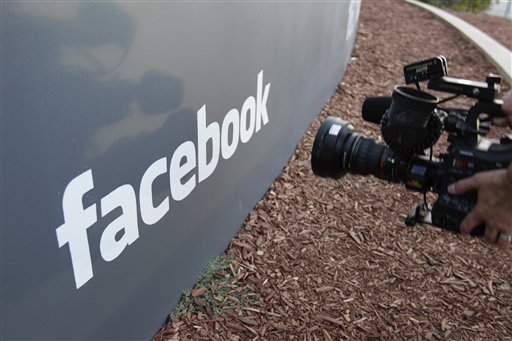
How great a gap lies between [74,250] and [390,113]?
128 cm

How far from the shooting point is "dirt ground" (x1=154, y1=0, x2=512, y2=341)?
2.55m

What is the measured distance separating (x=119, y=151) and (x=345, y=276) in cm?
171

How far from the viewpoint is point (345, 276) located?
2922 millimetres

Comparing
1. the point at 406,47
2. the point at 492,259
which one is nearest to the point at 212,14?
the point at 492,259

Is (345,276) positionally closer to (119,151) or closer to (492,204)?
(492,204)

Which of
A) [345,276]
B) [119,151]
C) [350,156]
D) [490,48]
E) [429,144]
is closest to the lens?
[119,151]

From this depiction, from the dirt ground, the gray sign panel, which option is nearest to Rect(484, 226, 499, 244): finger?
the dirt ground

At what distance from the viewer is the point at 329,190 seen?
376cm

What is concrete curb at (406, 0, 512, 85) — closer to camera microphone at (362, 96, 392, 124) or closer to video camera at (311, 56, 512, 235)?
camera microphone at (362, 96, 392, 124)

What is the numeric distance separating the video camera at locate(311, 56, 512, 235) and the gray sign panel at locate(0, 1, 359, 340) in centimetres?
60

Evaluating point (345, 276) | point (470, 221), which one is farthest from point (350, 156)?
point (345, 276)

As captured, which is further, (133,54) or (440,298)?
(440,298)

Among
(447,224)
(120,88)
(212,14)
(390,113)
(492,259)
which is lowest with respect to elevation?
(492,259)

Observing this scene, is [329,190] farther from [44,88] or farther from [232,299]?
[44,88]
